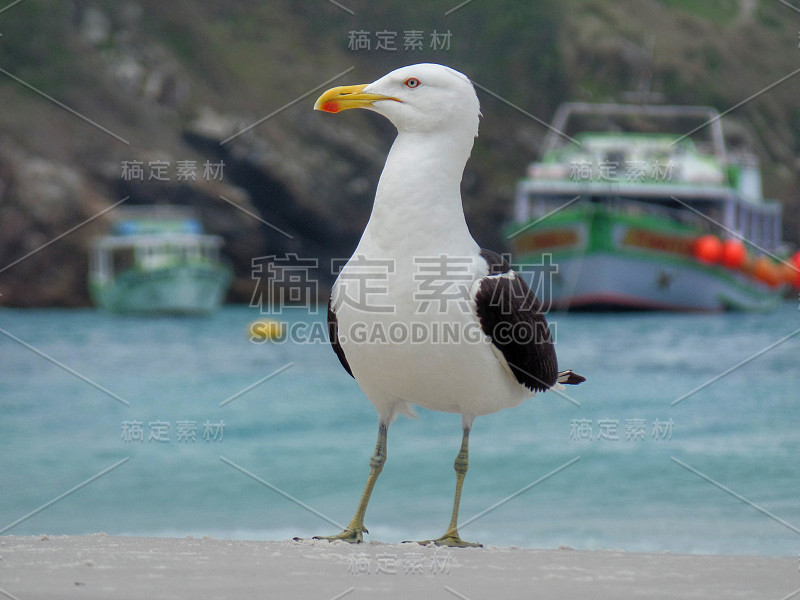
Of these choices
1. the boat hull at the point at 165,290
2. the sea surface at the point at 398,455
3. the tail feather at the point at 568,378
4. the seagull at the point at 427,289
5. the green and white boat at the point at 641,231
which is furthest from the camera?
the boat hull at the point at 165,290

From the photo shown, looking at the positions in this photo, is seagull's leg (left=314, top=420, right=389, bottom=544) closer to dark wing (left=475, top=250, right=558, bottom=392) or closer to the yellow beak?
dark wing (left=475, top=250, right=558, bottom=392)

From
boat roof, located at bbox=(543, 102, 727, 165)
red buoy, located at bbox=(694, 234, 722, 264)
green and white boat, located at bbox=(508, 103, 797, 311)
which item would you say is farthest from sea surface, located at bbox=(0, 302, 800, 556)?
boat roof, located at bbox=(543, 102, 727, 165)

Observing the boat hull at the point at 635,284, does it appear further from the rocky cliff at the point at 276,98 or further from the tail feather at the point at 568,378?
the tail feather at the point at 568,378

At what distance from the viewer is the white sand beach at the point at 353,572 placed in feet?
10.7

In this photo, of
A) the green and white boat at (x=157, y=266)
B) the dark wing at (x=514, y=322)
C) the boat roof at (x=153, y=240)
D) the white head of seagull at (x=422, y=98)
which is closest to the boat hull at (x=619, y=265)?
the green and white boat at (x=157, y=266)

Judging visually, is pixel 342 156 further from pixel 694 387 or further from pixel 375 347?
pixel 375 347

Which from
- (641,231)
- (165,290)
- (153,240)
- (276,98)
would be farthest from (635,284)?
(276,98)

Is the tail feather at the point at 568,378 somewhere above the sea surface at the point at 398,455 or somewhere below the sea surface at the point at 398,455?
above

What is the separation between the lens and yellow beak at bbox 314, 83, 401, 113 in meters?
4.32

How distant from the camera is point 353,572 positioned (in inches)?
140

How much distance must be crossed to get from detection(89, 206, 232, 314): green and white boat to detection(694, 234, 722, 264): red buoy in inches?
483

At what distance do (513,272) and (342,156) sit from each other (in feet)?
111

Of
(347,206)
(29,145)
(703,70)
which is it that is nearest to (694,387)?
(347,206)

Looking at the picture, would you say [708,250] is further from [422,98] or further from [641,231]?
[422,98]
